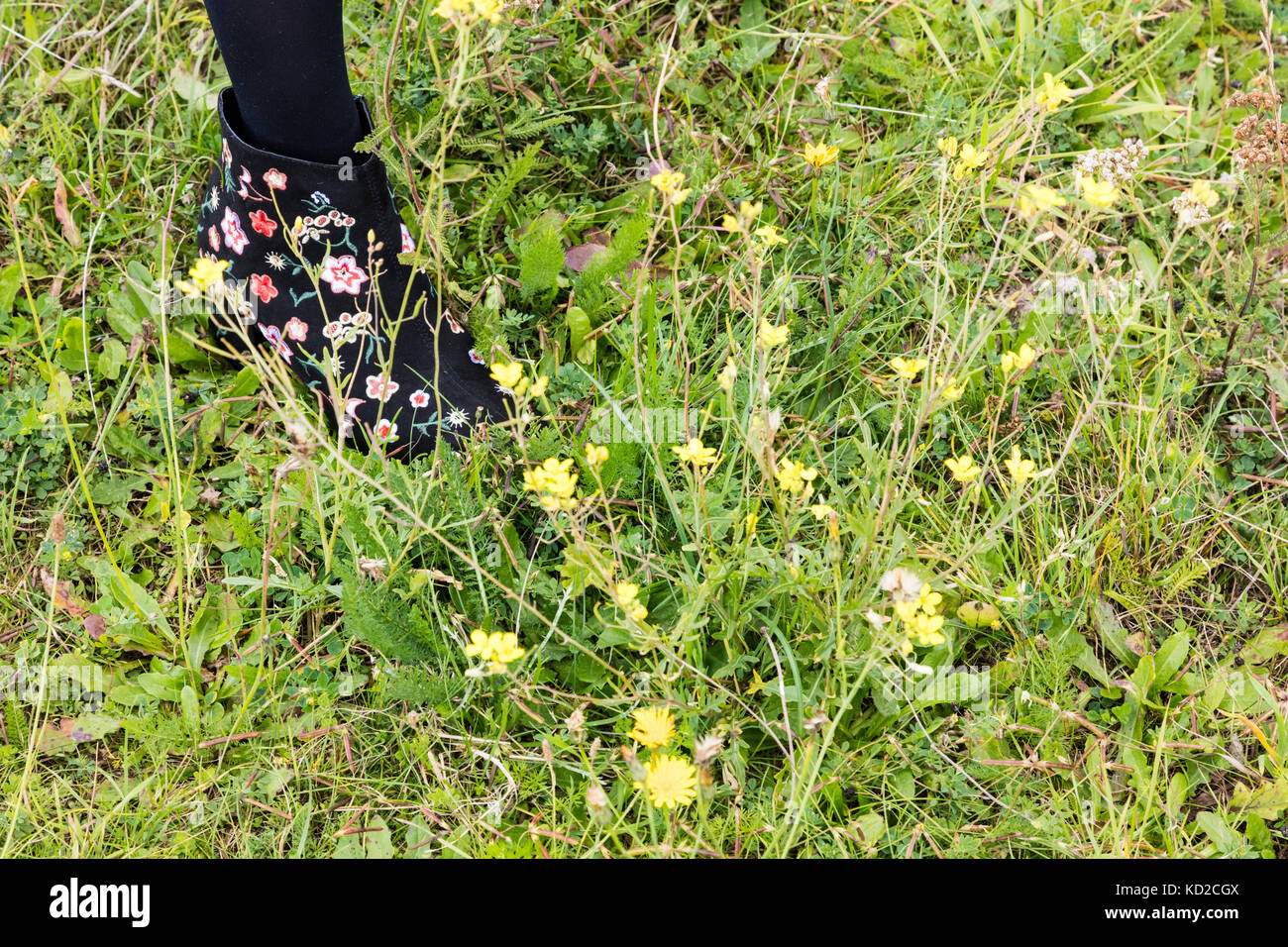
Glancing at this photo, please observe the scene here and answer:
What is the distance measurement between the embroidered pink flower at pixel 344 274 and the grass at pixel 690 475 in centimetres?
16

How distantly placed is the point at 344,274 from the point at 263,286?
19cm

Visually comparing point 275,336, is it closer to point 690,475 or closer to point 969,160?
point 690,475

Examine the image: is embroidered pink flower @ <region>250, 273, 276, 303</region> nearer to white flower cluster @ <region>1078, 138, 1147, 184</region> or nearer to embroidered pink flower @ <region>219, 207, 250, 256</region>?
embroidered pink flower @ <region>219, 207, 250, 256</region>

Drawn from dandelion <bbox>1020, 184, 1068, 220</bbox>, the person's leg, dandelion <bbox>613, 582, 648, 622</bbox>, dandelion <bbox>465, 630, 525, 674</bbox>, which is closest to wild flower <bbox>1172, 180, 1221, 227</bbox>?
dandelion <bbox>1020, 184, 1068, 220</bbox>

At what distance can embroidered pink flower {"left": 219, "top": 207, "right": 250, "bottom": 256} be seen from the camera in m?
1.81

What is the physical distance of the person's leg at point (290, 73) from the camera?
151cm

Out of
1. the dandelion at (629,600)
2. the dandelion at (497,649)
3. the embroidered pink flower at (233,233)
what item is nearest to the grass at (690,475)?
the dandelion at (629,600)

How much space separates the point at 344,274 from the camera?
5.87 feet

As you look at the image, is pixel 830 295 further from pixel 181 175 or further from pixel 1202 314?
pixel 181 175

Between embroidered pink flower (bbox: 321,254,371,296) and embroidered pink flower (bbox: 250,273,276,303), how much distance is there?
4.9 inches

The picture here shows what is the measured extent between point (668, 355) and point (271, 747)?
102cm

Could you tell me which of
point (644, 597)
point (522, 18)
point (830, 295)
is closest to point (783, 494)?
point (644, 597)

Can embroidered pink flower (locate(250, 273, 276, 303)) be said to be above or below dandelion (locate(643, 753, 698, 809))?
above

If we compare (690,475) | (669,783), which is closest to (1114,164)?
(690,475)
